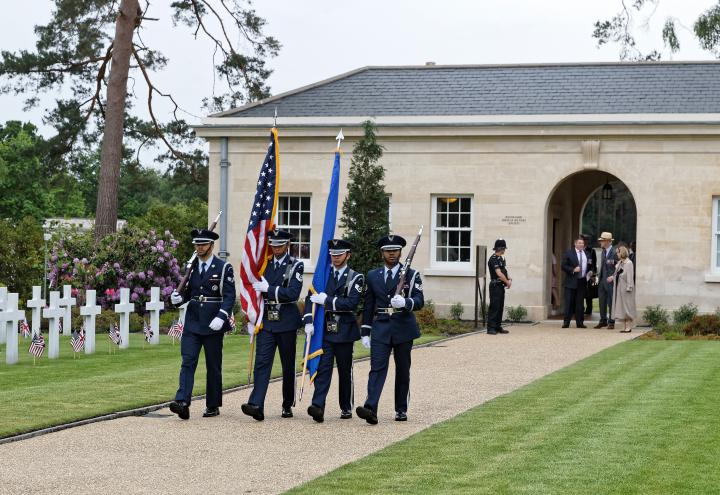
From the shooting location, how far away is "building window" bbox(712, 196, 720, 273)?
83.9ft

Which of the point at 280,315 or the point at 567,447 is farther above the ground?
the point at 280,315

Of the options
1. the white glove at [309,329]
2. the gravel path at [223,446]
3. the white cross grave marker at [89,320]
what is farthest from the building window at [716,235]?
the white glove at [309,329]

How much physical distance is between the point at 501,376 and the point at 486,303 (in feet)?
36.5

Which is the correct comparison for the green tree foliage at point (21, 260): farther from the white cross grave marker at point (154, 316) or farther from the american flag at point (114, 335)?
the american flag at point (114, 335)

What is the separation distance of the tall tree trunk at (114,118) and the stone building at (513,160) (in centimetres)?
276

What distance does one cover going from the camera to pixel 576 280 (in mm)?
24688

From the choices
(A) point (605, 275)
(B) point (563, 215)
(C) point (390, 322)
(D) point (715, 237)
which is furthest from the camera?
(B) point (563, 215)

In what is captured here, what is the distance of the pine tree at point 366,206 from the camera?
22906 millimetres

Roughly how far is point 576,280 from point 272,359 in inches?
532

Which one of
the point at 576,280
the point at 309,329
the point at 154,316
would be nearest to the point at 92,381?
the point at 309,329

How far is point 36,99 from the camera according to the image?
3250cm

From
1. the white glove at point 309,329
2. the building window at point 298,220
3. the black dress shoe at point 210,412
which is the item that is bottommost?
the black dress shoe at point 210,412

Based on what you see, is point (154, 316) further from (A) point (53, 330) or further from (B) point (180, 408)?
(B) point (180, 408)

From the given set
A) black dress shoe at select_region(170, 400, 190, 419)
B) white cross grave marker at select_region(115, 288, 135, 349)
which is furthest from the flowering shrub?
black dress shoe at select_region(170, 400, 190, 419)
